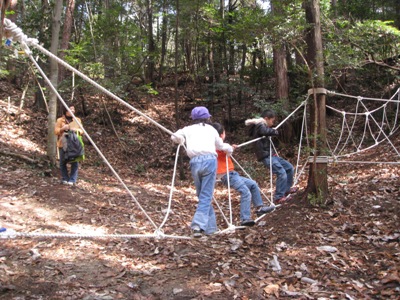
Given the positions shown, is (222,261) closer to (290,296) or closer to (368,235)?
(290,296)

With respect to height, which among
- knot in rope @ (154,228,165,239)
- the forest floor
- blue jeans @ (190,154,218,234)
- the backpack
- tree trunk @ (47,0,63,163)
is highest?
tree trunk @ (47,0,63,163)

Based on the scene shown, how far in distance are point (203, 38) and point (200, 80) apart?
2.22 metres

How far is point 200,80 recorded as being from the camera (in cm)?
1391

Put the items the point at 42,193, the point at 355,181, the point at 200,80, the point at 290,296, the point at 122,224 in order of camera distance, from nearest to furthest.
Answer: the point at 290,296, the point at 122,224, the point at 42,193, the point at 355,181, the point at 200,80

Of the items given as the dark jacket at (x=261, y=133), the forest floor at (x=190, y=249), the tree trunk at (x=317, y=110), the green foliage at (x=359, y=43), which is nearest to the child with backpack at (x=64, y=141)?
the forest floor at (x=190, y=249)

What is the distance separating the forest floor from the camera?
2260 millimetres

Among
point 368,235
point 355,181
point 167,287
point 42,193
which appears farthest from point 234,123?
point 167,287

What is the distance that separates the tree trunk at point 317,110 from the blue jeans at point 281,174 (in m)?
0.62

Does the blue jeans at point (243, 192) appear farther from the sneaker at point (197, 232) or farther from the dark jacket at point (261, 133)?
the sneaker at point (197, 232)

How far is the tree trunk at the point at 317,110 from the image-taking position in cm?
360

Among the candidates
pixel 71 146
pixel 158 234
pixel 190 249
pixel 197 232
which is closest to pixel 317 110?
pixel 197 232

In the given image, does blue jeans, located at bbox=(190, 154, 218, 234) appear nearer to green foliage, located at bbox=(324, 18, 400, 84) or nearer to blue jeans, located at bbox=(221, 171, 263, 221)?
blue jeans, located at bbox=(221, 171, 263, 221)

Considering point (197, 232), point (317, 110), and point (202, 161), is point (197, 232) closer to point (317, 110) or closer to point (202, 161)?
point (202, 161)

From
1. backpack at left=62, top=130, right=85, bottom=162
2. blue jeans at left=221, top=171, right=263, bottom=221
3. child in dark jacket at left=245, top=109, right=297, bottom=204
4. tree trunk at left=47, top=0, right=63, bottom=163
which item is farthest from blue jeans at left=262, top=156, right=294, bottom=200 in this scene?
tree trunk at left=47, top=0, right=63, bottom=163
